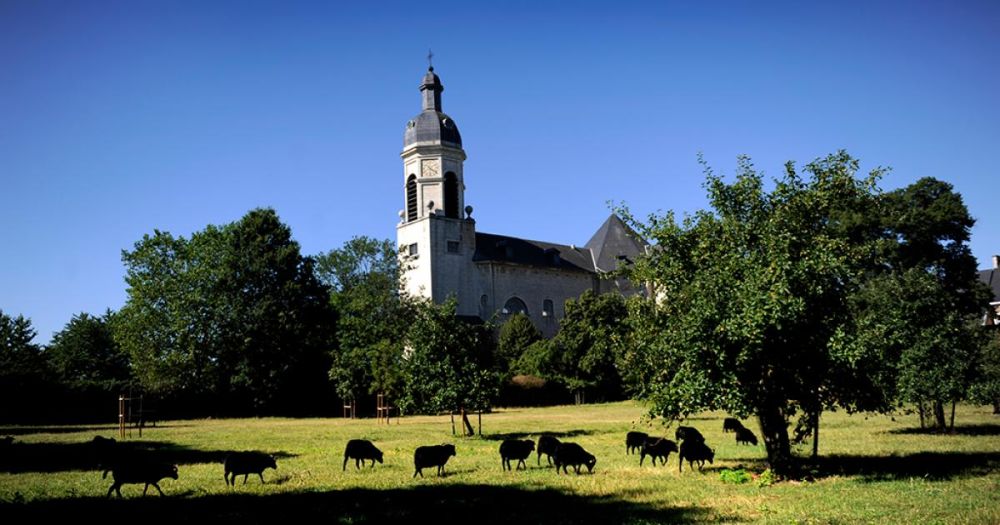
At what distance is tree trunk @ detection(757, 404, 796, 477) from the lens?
15531mm

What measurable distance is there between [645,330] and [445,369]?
527 inches

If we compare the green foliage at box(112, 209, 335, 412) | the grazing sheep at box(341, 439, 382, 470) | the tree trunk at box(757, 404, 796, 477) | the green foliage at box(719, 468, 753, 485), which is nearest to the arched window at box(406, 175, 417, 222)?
the green foliage at box(112, 209, 335, 412)

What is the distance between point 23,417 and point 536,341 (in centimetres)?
3614

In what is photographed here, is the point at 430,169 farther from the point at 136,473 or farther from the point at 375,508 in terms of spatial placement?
the point at 375,508

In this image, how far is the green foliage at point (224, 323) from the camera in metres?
49.4

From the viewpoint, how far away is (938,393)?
24.5 meters

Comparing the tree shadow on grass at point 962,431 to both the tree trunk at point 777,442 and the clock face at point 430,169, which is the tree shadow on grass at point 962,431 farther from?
the clock face at point 430,169

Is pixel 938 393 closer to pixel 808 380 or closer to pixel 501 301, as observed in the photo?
pixel 808 380

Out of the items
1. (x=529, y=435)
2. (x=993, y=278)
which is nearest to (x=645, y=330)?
(x=529, y=435)

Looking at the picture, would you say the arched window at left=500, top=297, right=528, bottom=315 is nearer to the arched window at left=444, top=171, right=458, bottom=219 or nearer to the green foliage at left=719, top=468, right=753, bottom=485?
the arched window at left=444, top=171, right=458, bottom=219

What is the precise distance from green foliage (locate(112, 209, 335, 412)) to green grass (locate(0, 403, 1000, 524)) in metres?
25.7

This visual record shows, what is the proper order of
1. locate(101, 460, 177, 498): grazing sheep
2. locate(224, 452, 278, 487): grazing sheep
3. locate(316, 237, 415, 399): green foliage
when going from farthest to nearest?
locate(316, 237, 415, 399): green foliage
locate(224, 452, 278, 487): grazing sheep
locate(101, 460, 177, 498): grazing sheep

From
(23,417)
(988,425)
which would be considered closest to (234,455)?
(988,425)

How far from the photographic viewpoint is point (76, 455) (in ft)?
70.1
